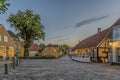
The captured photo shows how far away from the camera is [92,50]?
5284 centimetres

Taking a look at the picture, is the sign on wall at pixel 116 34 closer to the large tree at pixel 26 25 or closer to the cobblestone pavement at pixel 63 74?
the cobblestone pavement at pixel 63 74

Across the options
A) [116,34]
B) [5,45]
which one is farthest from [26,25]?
[116,34]

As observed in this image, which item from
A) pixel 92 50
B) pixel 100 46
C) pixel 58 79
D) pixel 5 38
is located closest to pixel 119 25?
pixel 100 46

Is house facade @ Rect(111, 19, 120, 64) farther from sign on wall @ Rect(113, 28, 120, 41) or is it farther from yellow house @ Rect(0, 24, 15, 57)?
yellow house @ Rect(0, 24, 15, 57)

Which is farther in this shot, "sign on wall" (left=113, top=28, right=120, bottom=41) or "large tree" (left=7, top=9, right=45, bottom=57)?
"large tree" (left=7, top=9, right=45, bottom=57)

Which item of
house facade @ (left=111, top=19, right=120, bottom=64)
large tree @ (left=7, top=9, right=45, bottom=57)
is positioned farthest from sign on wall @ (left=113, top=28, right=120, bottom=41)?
large tree @ (left=7, top=9, right=45, bottom=57)

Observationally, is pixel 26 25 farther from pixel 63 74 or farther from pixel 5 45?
pixel 63 74

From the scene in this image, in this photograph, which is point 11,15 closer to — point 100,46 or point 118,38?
point 100,46

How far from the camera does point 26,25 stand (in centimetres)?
7825

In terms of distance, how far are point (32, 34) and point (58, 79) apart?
61680mm

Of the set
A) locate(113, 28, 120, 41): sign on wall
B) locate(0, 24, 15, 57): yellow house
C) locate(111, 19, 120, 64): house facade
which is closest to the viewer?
locate(111, 19, 120, 64): house facade

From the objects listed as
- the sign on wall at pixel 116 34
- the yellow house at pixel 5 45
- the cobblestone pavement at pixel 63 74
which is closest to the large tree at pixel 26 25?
the yellow house at pixel 5 45

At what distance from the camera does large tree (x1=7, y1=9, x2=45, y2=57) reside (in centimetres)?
7803

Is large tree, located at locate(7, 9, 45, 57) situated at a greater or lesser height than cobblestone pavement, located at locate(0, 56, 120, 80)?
greater
